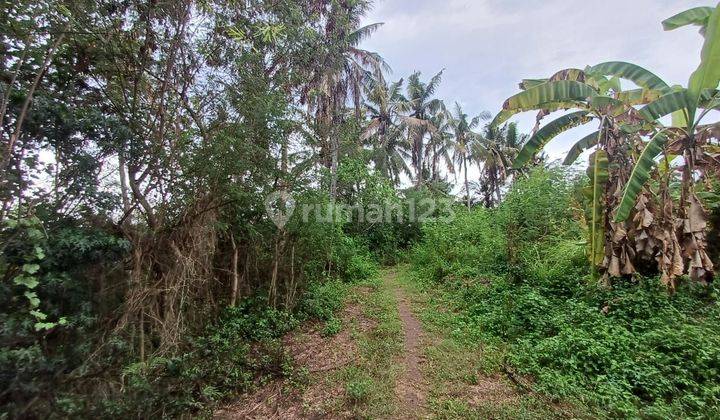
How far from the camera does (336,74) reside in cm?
1072

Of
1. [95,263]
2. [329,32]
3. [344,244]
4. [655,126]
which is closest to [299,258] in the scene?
[344,244]

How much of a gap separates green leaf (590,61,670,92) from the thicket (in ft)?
7.82

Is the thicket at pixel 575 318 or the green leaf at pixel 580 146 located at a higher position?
the green leaf at pixel 580 146

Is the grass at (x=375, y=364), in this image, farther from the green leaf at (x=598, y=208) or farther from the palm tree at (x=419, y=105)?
the palm tree at (x=419, y=105)

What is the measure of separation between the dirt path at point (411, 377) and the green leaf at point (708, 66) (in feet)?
17.2

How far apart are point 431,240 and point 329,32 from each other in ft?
23.0

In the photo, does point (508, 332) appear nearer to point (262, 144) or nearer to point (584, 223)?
point (584, 223)

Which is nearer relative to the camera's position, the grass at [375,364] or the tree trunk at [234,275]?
the grass at [375,364]

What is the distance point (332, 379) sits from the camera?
398 cm

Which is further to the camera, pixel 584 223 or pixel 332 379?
pixel 584 223

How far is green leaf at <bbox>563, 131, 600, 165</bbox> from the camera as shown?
6035 mm

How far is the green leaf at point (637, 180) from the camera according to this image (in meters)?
4.38

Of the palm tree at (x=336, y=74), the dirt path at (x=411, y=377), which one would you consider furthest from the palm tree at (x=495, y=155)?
the dirt path at (x=411, y=377)

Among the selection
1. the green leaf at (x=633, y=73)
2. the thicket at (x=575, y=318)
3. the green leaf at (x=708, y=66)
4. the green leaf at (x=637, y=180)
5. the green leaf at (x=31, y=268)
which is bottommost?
the thicket at (x=575, y=318)
